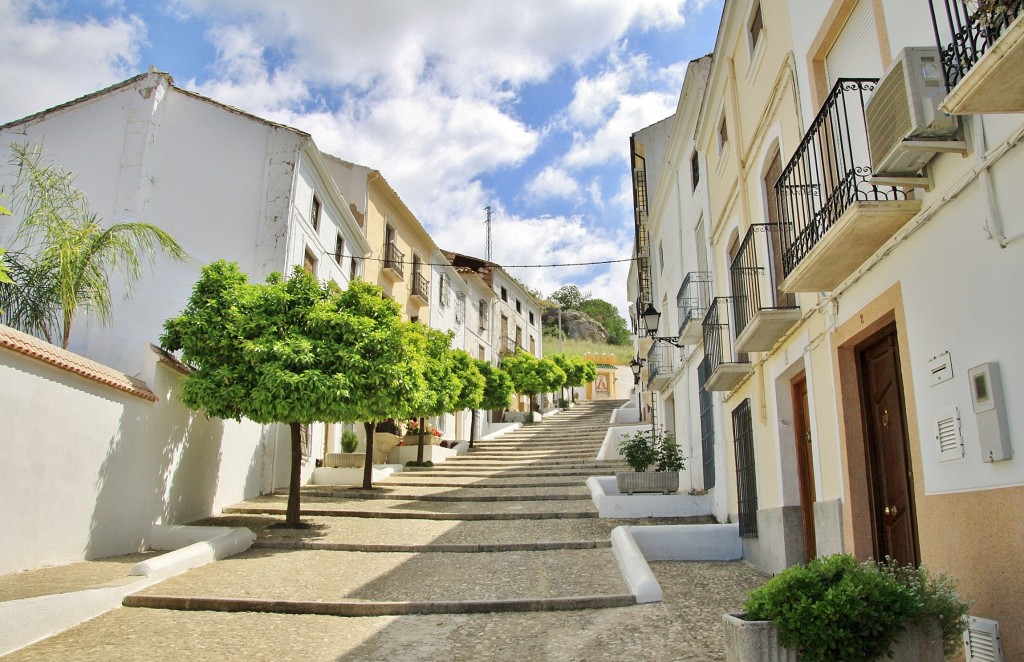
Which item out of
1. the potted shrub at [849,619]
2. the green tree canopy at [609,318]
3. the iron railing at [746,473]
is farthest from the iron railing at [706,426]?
the green tree canopy at [609,318]

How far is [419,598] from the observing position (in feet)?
24.2

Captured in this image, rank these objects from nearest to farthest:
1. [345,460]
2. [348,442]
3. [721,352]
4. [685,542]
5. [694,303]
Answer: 1. [685,542]
2. [721,352]
3. [694,303]
4. [345,460]
5. [348,442]

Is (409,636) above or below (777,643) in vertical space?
below

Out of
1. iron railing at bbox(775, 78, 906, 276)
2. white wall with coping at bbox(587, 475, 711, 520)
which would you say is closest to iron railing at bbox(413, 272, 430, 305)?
white wall with coping at bbox(587, 475, 711, 520)

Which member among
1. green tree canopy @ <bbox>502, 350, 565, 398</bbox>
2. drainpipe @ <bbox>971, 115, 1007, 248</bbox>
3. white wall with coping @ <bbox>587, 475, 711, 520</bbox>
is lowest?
white wall with coping @ <bbox>587, 475, 711, 520</bbox>

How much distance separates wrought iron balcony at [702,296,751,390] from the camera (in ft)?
31.6

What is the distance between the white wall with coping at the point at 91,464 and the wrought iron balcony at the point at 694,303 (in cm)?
807

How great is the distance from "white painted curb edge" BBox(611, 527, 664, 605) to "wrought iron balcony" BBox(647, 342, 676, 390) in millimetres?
7347

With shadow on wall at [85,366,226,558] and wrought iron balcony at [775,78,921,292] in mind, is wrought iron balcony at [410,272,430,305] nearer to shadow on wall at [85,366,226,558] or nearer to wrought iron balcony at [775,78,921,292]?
shadow on wall at [85,366,226,558]

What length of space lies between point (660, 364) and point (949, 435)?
43.4 feet

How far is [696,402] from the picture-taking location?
1338 centimetres

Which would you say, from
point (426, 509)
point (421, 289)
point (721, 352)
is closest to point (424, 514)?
point (426, 509)

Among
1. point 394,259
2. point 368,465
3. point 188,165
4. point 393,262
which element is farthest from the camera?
point 394,259

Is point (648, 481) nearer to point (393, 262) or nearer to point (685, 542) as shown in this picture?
point (685, 542)
